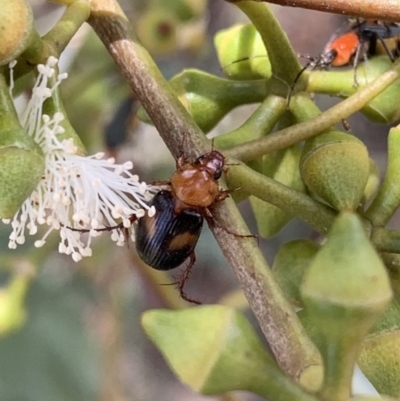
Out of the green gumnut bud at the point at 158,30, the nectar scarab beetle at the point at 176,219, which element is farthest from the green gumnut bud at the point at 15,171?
the green gumnut bud at the point at 158,30

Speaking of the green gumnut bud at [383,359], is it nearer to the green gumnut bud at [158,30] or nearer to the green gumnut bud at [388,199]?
the green gumnut bud at [388,199]

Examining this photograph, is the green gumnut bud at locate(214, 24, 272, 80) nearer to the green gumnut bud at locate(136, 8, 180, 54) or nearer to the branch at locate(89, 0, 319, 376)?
the branch at locate(89, 0, 319, 376)

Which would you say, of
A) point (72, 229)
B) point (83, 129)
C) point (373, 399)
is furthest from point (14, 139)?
point (83, 129)

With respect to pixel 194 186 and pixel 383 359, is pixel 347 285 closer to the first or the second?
pixel 383 359

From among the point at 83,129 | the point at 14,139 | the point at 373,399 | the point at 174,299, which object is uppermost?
the point at 14,139

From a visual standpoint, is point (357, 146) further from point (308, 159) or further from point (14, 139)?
point (14, 139)

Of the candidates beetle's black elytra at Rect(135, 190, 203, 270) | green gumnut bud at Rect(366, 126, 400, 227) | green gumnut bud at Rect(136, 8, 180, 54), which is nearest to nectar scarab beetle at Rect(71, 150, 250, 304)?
beetle's black elytra at Rect(135, 190, 203, 270)

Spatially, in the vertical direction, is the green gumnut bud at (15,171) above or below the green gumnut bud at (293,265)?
above
